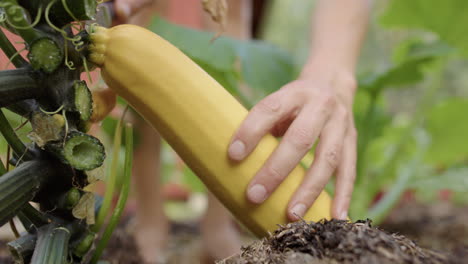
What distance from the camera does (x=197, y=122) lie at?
575 millimetres

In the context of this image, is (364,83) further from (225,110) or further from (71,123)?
(71,123)

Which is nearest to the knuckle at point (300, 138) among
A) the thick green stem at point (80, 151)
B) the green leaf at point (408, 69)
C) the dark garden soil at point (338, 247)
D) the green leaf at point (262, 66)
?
the dark garden soil at point (338, 247)

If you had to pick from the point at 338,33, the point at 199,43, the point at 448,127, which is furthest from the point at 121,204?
the point at 448,127

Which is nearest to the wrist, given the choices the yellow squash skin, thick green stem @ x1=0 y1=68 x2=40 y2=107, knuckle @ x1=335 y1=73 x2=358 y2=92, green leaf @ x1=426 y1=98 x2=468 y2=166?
knuckle @ x1=335 y1=73 x2=358 y2=92

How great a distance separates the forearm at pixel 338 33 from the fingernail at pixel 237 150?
318 mm

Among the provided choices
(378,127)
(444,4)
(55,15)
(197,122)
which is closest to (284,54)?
(378,127)

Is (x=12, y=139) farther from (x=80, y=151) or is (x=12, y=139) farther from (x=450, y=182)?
(x=450, y=182)

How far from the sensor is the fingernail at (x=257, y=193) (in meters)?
0.58

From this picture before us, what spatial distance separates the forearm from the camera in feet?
2.86

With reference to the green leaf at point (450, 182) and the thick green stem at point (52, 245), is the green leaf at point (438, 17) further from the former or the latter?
the thick green stem at point (52, 245)

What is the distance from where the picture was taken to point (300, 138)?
0.61 m

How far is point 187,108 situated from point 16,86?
7.6 inches

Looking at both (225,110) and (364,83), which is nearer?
(225,110)

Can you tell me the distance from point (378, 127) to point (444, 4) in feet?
1.36
